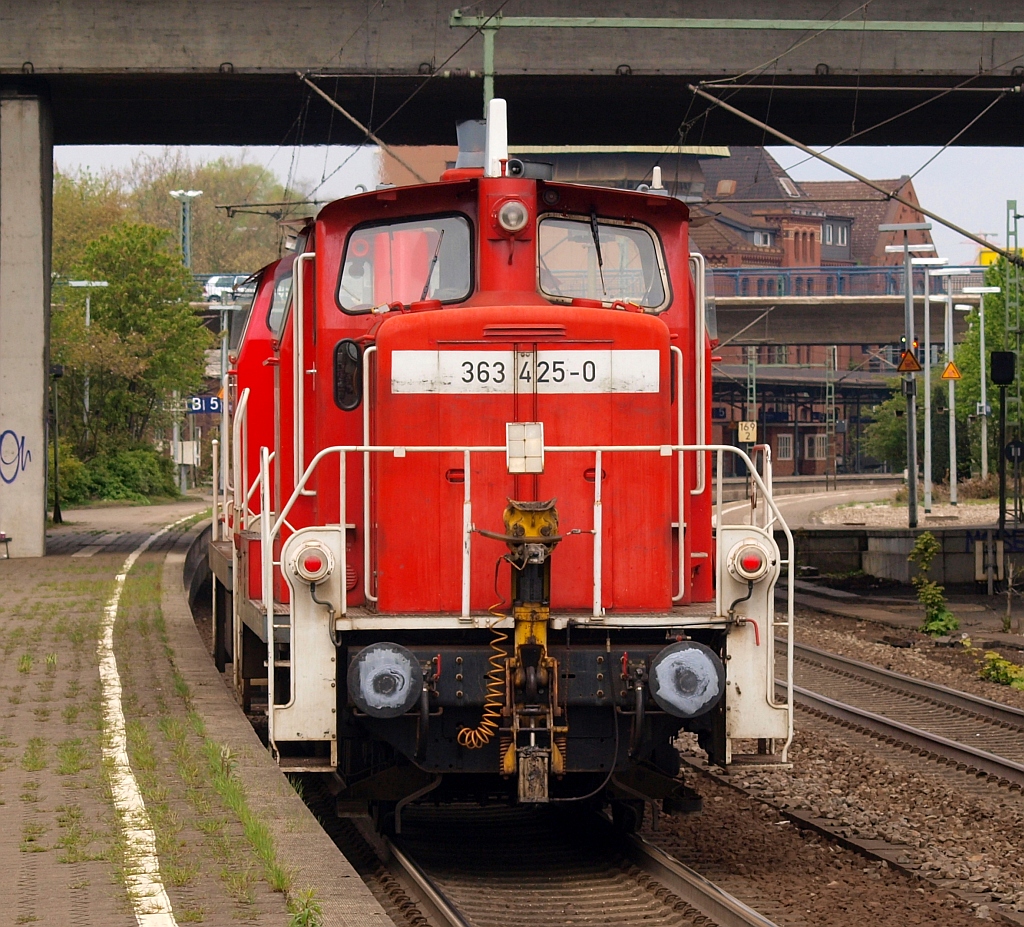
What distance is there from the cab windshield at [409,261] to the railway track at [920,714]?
5578 millimetres

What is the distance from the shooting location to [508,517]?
7156mm

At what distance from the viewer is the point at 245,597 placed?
927 cm

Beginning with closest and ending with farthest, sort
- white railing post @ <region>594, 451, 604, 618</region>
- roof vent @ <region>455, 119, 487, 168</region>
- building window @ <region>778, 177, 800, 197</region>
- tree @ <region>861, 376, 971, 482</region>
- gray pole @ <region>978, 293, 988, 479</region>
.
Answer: white railing post @ <region>594, 451, 604, 618</region>
roof vent @ <region>455, 119, 487, 168</region>
gray pole @ <region>978, 293, 988, 479</region>
tree @ <region>861, 376, 971, 482</region>
building window @ <region>778, 177, 800, 197</region>

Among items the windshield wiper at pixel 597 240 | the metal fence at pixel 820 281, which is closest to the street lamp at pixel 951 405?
the metal fence at pixel 820 281

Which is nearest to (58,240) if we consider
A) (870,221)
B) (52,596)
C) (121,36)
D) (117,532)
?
(117,532)

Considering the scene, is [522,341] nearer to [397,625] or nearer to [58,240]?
[397,625]

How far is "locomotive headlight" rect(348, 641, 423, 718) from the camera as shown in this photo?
687 cm

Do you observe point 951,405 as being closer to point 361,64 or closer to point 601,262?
point 361,64

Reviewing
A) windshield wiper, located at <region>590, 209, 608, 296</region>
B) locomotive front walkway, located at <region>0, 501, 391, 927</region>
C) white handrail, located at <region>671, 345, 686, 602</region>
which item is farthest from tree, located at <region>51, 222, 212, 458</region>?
white handrail, located at <region>671, 345, 686, 602</region>

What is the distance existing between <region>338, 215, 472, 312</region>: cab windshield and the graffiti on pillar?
1683 cm

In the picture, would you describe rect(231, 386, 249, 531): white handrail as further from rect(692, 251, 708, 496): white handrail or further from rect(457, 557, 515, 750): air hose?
rect(692, 251, 708, 496): white handrail

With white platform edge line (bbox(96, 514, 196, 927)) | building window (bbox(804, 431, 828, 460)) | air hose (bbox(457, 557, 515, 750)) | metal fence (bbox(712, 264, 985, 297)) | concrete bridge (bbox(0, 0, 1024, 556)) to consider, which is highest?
metal fence (bbox(712, 264, 985, 297))

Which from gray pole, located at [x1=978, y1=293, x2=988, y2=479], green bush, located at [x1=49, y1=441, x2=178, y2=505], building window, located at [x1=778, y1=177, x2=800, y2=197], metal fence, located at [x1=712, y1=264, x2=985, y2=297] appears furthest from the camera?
building window, located at [x1=778, y1=177, x2=800, y2=197]

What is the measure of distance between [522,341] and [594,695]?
181 cm
